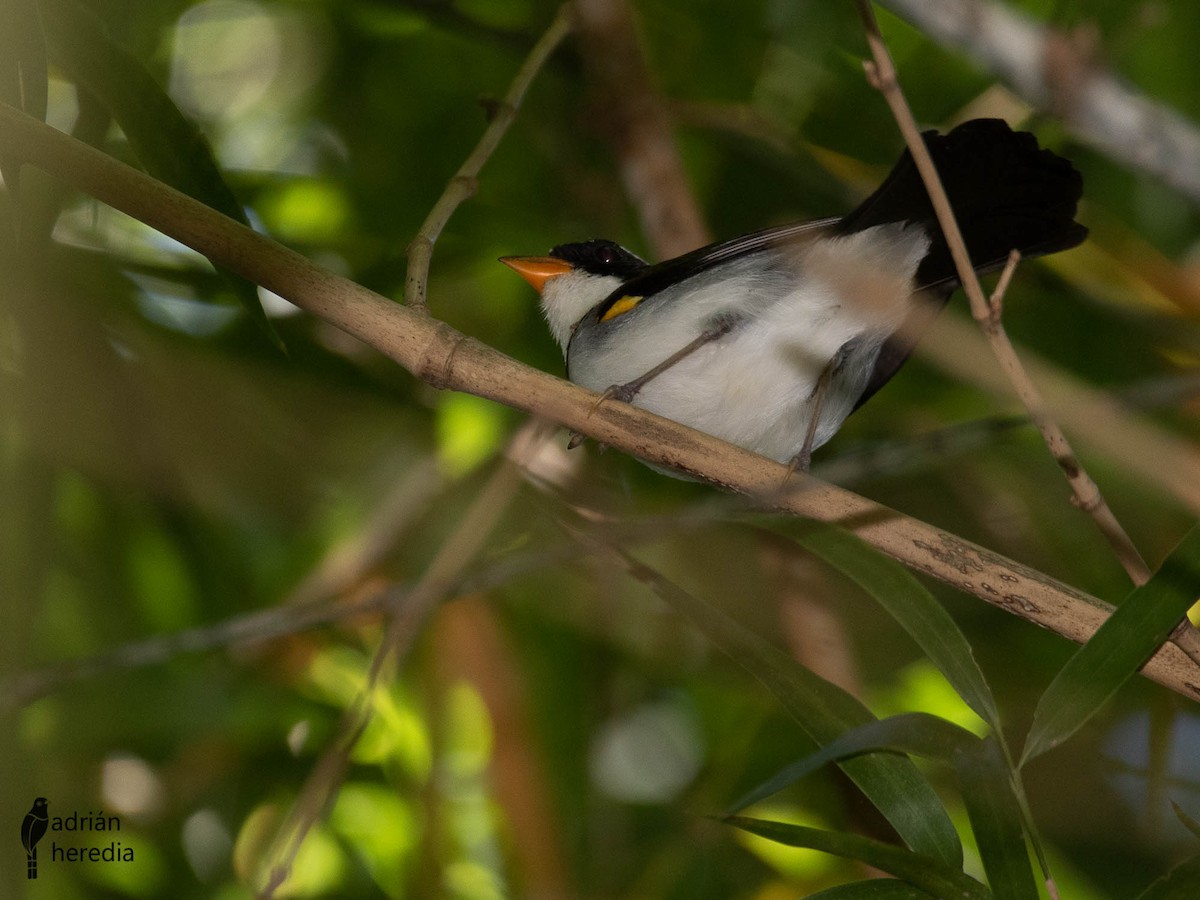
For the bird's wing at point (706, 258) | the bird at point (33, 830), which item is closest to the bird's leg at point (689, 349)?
the bird's wing at point (706, 258)

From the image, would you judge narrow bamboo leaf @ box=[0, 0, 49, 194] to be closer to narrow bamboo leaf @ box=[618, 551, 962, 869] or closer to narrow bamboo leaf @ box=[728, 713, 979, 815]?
narrow bamboo leaf @ box=[618, 551, 962, 869]

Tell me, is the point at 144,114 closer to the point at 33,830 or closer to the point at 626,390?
the point at 626,390

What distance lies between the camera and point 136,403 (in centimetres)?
Answer: 291

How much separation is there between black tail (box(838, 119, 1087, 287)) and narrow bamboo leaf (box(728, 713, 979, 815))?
1028 millimetres

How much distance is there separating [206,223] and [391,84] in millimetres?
2380

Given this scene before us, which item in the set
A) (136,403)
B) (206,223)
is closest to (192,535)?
(136,403)

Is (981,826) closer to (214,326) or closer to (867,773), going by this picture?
(867,773)

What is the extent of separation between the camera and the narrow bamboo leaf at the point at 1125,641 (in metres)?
1.48

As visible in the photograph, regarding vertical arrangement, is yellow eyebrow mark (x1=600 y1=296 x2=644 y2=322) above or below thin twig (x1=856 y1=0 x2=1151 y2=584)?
below

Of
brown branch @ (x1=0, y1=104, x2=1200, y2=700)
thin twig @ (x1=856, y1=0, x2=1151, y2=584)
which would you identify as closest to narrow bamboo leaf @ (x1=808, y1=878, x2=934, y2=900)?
brown branch @ (x1=0, y1=104, x2=1200, y2=700)

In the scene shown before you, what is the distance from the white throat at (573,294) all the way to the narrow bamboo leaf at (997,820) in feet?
5.75

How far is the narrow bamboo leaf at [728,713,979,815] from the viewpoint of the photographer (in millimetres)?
1417

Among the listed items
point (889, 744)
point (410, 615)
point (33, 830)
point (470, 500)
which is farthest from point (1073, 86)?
point (33, 830)

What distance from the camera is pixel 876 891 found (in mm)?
1616
